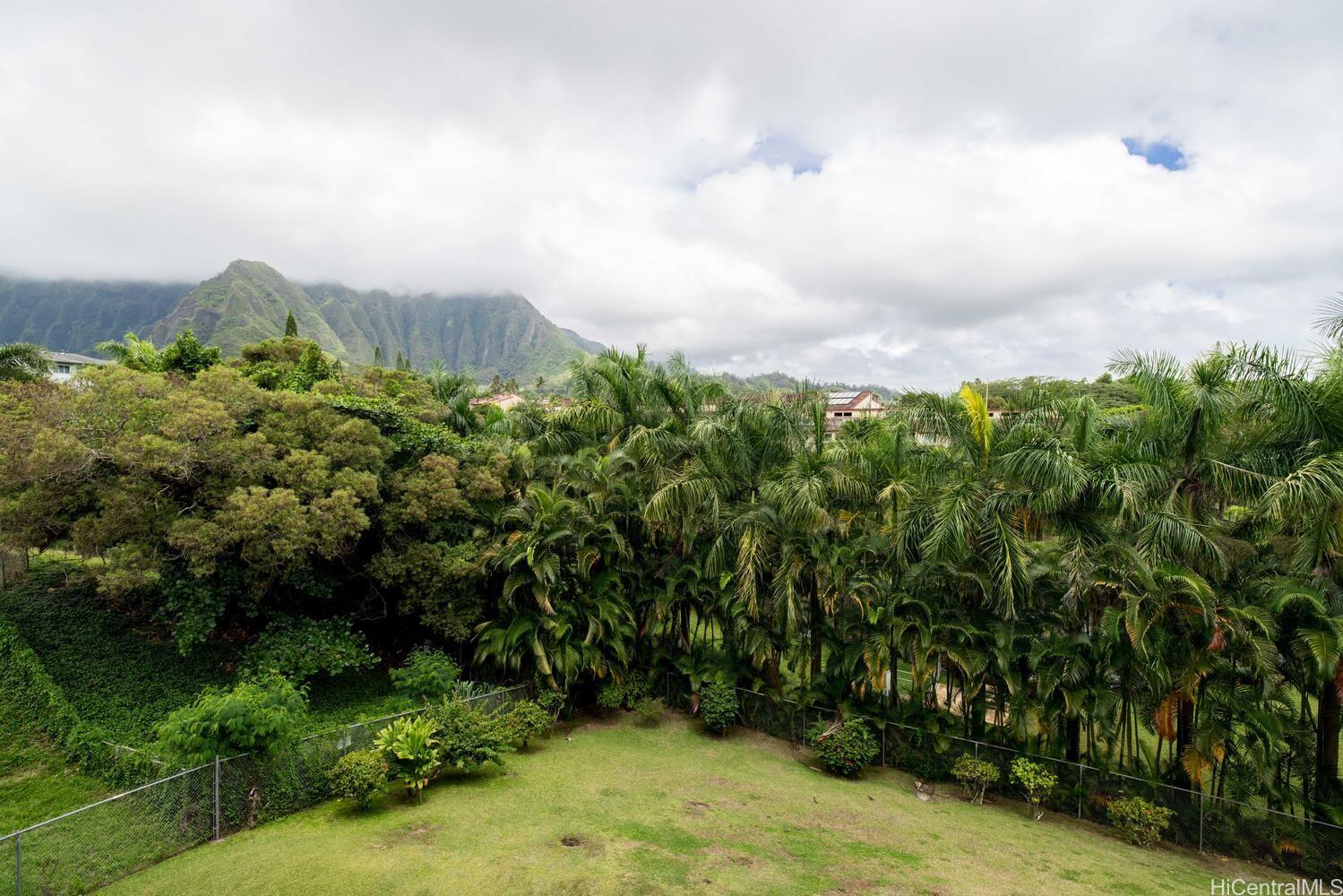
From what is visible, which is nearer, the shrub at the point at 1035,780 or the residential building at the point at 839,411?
the shrub at the point at 1035,780

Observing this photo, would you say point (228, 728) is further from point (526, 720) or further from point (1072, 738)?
point (1072, 738)

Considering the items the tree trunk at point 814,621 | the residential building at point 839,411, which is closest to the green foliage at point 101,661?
the tree trunk at point 814,621

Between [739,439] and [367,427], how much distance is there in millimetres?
8235

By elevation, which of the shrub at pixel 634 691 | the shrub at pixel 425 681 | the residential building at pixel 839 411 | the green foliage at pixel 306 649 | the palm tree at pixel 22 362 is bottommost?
the shrub at pixel 634 691

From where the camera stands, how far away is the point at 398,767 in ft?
31.6

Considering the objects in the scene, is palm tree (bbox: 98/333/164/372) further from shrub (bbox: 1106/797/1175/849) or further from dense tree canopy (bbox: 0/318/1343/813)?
shrub (bbox: 1106/797/1175/849)

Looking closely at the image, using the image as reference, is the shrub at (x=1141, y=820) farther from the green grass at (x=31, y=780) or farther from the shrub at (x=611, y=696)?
the green grass at (x=31, y=780)

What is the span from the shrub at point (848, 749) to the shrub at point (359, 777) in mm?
7867

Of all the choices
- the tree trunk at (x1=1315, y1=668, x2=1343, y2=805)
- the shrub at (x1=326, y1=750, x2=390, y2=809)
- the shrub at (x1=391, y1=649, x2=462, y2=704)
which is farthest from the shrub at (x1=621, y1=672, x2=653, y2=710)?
the tree trunk at (x1=1315, y1=668, x2=1343, y2=805)

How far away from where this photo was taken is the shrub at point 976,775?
36.2 feet

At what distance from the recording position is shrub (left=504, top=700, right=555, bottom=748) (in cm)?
1196

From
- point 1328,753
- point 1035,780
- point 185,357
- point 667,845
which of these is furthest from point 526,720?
point 185,357

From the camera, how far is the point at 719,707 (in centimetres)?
1362

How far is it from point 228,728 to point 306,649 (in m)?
4.31
